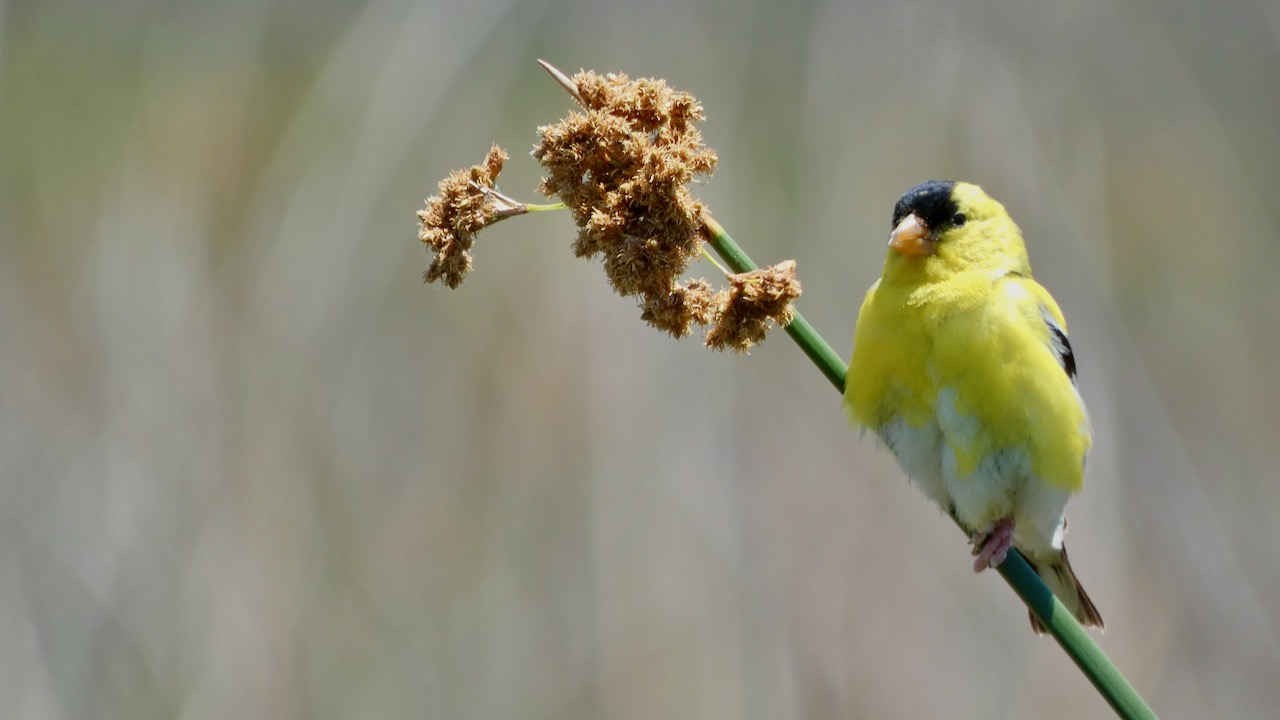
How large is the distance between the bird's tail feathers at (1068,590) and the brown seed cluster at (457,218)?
1.58 metres

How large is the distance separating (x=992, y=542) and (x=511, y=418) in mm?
1764

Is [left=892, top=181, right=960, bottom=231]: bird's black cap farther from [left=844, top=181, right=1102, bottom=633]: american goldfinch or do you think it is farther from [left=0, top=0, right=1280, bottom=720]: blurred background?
[left=0, top=0, right=1280, bottom=720]: blurred background

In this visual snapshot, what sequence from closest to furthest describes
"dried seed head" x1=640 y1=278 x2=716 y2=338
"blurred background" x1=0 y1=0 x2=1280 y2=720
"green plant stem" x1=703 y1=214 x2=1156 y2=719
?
1. "green plant stem" x1=703 y1=214 x2=1156 y2=719
2. "dried seed head" x1=640 y1=278 x2=716 y2=338
3. "blurred background" x1=0 y1=0 x2=1280 y2=720

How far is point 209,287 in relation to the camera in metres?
3.08

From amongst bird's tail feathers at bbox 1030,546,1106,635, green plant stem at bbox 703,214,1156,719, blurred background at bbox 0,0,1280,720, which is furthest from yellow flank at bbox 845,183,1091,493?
blurred background at bbox 0,0,1280,720

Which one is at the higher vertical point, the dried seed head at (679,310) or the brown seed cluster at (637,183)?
the brown seed cluster at (637,183)

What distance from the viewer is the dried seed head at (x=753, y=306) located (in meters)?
1.08

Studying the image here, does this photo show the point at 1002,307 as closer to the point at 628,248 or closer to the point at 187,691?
the point at 628,248

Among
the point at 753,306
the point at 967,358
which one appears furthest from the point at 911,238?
the point at 753,306

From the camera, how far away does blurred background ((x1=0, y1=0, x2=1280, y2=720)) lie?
115 inches

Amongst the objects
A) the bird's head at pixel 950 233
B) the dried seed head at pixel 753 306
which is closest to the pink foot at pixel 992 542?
the bird's head at pixel 950 233

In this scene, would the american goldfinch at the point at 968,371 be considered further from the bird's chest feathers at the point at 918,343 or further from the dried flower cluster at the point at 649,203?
the dried flower cluster at the point at 649,203

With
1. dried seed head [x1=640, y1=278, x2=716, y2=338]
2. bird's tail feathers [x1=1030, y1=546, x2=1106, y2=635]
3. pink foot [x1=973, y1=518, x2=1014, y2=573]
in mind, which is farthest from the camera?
bird's tail feathers [x1=1030, y1=546, x2=1106, y2=635]

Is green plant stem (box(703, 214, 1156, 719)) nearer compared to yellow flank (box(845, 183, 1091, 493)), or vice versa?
green plant stem (box(703, 214, 1156, 719))
